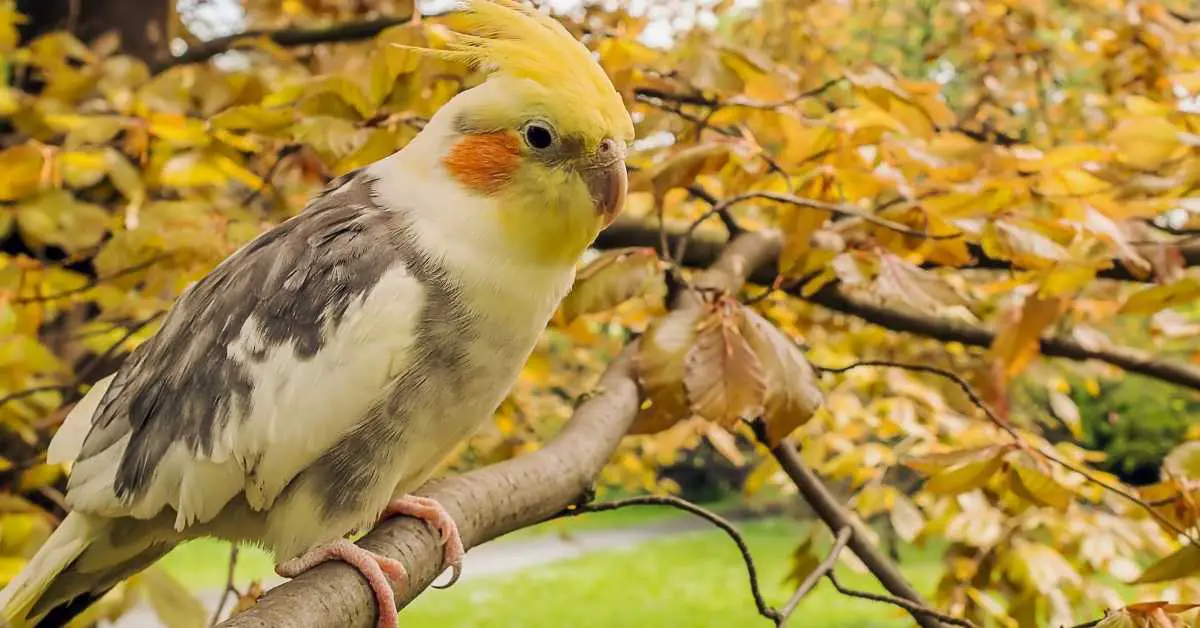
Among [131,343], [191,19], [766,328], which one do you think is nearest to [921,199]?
[766,328]

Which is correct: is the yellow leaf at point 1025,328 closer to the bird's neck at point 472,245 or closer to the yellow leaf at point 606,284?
the yellow leaf at point 606,284

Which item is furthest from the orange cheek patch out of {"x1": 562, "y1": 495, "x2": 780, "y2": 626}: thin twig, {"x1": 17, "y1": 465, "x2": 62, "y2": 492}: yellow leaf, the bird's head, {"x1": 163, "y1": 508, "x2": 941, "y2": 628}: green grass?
{"x1": 163, "y1": 508, "x2": 941, "y2": 628}: green grass

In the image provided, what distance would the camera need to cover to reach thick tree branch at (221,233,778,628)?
62cm

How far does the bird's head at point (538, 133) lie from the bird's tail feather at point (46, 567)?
438 mm

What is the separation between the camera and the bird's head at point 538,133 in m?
0.67

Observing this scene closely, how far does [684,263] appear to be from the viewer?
1.52 metres

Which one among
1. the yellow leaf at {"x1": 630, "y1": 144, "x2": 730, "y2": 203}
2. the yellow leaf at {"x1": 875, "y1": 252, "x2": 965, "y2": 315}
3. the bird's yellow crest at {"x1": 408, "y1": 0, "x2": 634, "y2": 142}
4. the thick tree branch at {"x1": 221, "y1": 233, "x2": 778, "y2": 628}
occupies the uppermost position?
the bird's yellow crest at {"x1": 408, "y1": 0, "x2": 634, "y2": 142}

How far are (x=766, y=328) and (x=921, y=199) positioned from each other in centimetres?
31

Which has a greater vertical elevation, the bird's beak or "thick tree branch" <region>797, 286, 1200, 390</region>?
the bird's beak

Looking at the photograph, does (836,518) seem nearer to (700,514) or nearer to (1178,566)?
(700,514)

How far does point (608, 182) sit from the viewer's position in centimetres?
68

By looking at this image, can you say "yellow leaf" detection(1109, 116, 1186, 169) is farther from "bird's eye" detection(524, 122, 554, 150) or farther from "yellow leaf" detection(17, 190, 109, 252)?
"yellow leaf" detection(17, 190, 109, 252)

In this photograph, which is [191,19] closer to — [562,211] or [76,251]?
[76,251]

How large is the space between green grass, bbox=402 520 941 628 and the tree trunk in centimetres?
190
